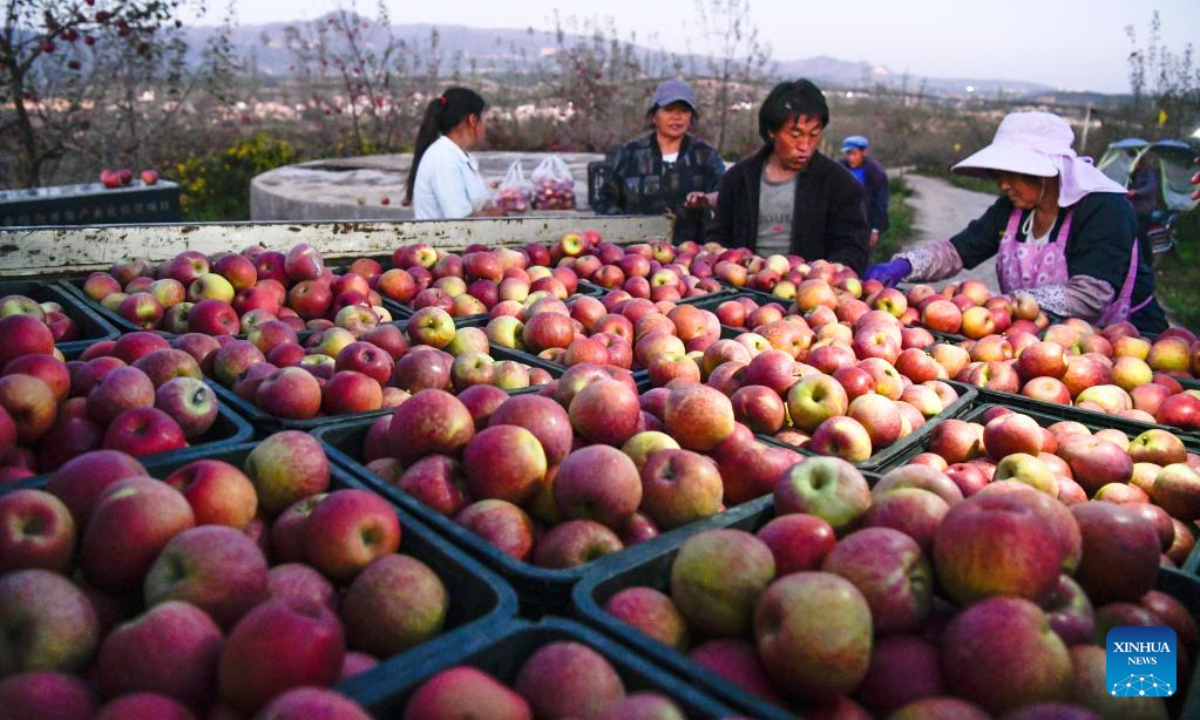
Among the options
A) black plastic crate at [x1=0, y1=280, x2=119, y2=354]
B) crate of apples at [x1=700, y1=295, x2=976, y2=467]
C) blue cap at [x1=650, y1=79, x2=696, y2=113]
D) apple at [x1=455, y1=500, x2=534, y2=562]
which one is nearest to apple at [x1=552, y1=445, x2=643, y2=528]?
apple at [x1=455, y1=500, x2=534, y2=562]

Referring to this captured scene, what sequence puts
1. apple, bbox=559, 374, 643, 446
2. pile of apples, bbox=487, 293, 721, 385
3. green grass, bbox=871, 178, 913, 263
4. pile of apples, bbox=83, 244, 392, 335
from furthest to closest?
green grass, bbox=871, 178, 913, 263 < pile of apples, bbox=83, 244, 392, 335 < pile of apples, bbox=487, 293, 721, 385 < apple, bbox=559, 374, 643, 446

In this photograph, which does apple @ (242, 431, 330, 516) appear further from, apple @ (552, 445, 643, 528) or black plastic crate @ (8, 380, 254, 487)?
apple @ (552, 445, 643, 528)

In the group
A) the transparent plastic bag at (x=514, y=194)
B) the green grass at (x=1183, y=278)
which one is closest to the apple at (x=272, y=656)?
the transparent plastic bag at (x=514, y=194)

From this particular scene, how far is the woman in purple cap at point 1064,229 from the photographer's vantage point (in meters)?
3.94

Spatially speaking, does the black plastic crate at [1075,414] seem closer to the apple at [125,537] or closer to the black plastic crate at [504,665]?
the black plastic crate at [504,665]

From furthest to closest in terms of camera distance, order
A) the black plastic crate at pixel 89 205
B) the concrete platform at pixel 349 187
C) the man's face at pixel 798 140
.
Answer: the concrete platform at pixel 349 187 → the black plastic crate at pixel 89 205 → the man's face at pixel 798 140

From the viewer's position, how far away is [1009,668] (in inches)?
46.6

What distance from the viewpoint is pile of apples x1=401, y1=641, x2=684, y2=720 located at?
1049 mm

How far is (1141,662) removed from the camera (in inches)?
53.1

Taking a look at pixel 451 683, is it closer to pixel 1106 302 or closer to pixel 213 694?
pixel 213 694

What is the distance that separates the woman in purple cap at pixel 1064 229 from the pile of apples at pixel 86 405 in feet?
12.2

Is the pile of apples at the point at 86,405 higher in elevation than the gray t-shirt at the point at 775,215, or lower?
lower

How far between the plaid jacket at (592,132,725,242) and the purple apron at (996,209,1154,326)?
2.43 m

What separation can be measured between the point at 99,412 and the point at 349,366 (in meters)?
0.69
